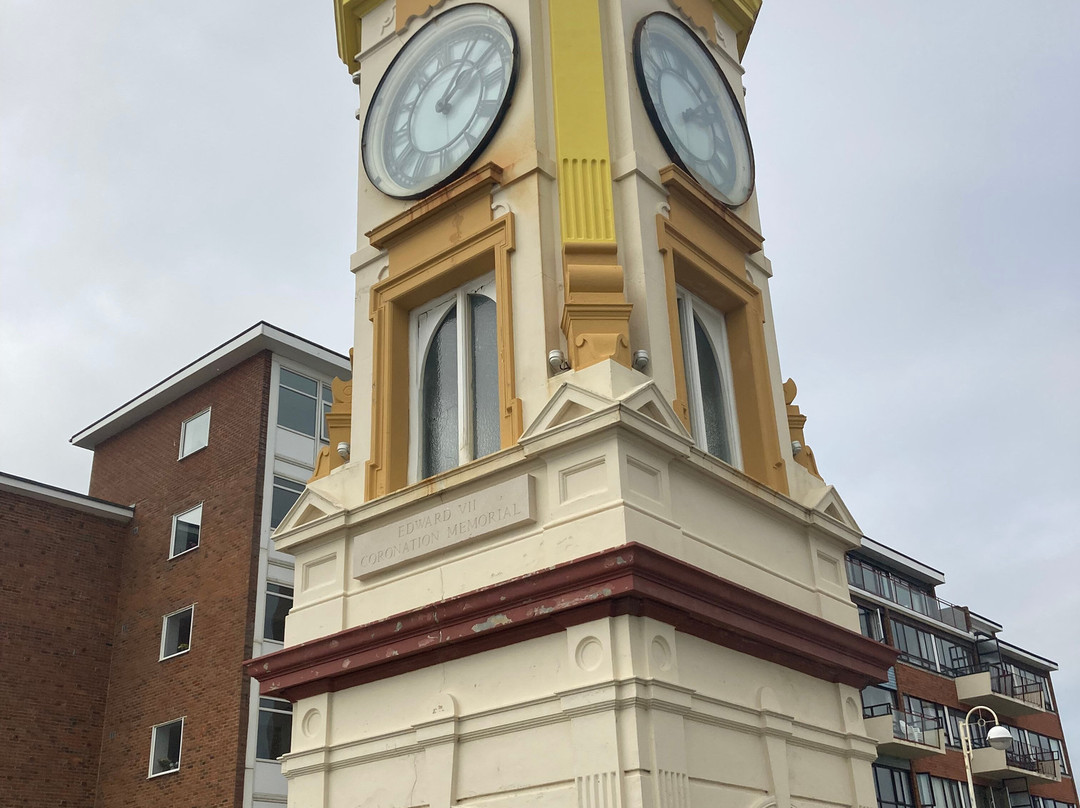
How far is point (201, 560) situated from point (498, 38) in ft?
83.1

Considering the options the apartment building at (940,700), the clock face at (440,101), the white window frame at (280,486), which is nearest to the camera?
the clock face at (440,101)

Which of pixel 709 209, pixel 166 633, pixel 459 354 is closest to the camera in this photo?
pixel 459 354

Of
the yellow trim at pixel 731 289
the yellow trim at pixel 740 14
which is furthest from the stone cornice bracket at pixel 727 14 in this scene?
the yellow trim at pixel 731 289

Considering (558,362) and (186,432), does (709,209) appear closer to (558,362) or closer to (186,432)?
(558,362)

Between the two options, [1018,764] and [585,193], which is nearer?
[585,193]

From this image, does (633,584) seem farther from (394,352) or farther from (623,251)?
(394,352)

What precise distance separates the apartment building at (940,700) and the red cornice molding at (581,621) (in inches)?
1585

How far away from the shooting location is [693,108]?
13352mm

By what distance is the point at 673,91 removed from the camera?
42.9ft

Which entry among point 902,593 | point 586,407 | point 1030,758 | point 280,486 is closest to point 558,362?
point 586,407

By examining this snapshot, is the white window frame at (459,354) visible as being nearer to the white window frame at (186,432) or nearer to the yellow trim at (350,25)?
the yellow trim at (350,25)

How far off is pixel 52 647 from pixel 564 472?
1150 inches

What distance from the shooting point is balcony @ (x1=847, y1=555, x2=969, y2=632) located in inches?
2197

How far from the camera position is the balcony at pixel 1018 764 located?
59.5 meters
